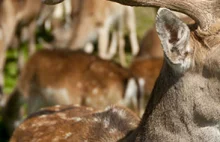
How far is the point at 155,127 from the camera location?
13.1ft

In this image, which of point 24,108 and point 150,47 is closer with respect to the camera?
point 24,108

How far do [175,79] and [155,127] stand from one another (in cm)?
30

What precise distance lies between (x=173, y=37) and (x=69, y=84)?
14.9 ft

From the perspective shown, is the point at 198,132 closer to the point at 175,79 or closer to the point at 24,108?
the point at 175,79

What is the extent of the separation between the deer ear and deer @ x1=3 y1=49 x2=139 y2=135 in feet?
13.5

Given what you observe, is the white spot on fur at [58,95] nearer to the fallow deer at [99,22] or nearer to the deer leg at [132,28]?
the fallow deer at [99,22]

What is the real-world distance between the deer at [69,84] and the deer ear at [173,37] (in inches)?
163

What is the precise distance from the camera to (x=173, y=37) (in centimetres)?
379

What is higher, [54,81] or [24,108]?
[54,81]

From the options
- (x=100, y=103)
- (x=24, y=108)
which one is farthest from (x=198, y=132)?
(x=24, y=108)

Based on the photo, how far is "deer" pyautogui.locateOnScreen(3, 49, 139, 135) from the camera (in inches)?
316

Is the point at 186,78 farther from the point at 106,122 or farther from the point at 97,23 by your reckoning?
the point at 97,23

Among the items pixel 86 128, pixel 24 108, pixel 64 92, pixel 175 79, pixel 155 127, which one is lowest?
pixel 24 108

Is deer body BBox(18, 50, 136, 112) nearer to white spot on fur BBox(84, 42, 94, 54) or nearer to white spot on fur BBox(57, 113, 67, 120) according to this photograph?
white spot on fur BBox(84, 42, 94, 54)
